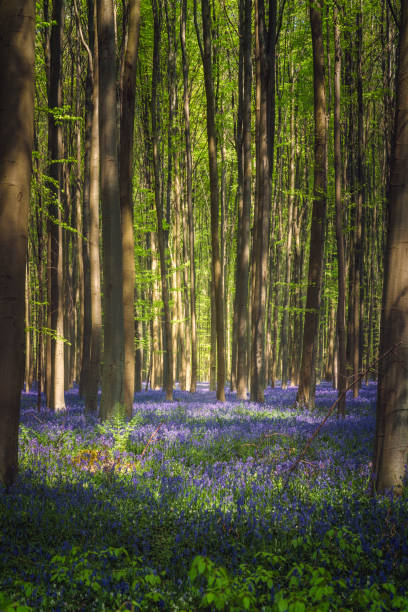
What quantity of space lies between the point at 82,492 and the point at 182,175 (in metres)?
22.6

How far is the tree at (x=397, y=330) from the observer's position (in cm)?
482

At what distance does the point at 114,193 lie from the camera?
27.2 ft

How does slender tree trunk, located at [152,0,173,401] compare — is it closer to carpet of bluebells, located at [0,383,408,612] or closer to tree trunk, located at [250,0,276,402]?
tree trunk, located at [250,0,276,402]

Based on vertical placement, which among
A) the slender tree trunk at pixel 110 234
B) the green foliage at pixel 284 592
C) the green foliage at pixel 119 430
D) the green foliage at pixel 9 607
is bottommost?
the green foliage at pixel 119 430

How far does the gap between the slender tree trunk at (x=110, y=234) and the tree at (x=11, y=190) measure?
3.11 m

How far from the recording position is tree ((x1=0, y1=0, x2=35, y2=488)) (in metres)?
4.96

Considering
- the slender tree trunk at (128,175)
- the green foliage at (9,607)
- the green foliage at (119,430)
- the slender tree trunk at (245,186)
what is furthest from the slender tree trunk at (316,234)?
the green foliage at (9,607)

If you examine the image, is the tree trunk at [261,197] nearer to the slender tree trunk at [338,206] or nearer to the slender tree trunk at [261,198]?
the slender tree trunk at [261,198]

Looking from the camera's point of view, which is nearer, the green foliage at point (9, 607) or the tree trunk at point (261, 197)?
the green foliage at point (9, 607)

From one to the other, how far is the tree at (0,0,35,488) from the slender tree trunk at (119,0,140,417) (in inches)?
171

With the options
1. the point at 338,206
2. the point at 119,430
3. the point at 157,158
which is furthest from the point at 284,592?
the point at 157,158

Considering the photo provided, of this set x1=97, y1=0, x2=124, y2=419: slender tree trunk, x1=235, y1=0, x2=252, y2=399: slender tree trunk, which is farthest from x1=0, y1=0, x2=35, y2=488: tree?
x1=235, y1=0, x2=252, y2=399: slender tree trunk

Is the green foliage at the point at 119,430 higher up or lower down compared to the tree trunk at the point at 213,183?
lower down

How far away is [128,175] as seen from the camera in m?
9.87
